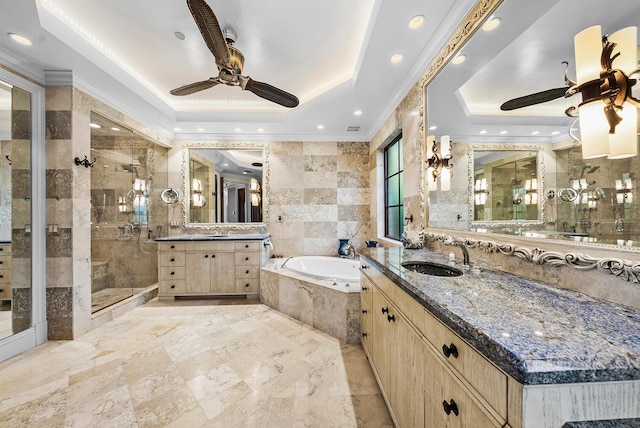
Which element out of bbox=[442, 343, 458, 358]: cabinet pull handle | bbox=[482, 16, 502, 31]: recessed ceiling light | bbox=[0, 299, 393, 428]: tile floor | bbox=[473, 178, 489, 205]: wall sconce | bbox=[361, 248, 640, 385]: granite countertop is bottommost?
bbox=[0, 299, 393, 428]: tile floor

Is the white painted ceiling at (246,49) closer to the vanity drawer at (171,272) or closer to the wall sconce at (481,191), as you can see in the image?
the wall sconce at (481,191)

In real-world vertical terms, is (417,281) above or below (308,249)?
above

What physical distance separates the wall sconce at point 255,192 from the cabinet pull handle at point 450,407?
3.41 metres

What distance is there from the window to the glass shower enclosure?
3.49 meters

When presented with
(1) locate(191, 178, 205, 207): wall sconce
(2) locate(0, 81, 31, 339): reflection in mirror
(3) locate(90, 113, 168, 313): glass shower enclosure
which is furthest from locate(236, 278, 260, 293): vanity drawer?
(2) locate(0, 81, 31, 339): reflection in mirror

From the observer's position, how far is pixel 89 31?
1944 millimetres

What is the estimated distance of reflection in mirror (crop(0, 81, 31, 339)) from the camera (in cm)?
200

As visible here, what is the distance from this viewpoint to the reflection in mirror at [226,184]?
3.64 metres

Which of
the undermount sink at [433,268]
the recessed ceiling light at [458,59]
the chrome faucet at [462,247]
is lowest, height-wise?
the undermount sink at [433,268]

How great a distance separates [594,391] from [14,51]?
3.82 m

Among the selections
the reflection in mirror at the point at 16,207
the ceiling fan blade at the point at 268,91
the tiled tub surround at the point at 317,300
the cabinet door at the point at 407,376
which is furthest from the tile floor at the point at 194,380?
the ceiling fan blade at the point at 268,91

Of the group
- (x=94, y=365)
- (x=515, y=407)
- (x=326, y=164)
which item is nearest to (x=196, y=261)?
(x=94, y=365)

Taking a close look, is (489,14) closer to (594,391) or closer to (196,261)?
(594,391)

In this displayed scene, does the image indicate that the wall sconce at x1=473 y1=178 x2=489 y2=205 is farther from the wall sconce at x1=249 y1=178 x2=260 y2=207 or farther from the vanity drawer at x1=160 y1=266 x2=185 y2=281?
the vanity drawer at x1=160 y1=266 x2=185 y2=281
